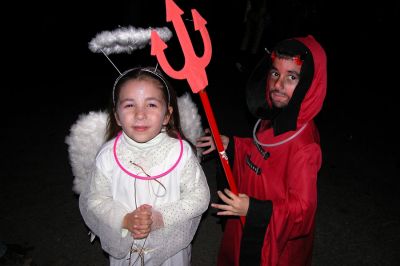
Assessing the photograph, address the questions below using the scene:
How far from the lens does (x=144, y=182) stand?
65.4 inches

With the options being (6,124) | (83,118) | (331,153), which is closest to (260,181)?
(83,118)

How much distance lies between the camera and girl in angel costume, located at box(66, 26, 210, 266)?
5.18 feet

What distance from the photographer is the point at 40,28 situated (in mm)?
10523

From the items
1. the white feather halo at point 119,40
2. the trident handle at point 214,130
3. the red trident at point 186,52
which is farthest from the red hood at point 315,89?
the white feather halo at point 119,40

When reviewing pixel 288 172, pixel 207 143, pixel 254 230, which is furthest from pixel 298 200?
pixel 207 143

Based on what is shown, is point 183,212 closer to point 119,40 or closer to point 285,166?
point 285,166

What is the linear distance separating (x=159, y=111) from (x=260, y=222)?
771 mm

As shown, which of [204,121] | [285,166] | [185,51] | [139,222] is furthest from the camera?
[204,121]

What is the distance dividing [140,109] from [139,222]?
1.76 feet

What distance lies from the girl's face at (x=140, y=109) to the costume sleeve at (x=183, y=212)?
26 cm

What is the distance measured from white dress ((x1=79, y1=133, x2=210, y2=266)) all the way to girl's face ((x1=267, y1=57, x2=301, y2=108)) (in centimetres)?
58

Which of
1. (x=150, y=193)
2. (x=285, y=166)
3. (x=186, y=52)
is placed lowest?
(x=150, y=193)

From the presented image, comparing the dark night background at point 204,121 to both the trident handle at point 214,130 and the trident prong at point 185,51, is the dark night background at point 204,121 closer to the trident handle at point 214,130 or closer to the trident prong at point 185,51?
the trident prong at point 185,51

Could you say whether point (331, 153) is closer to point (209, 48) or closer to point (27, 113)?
point (209, 48)
